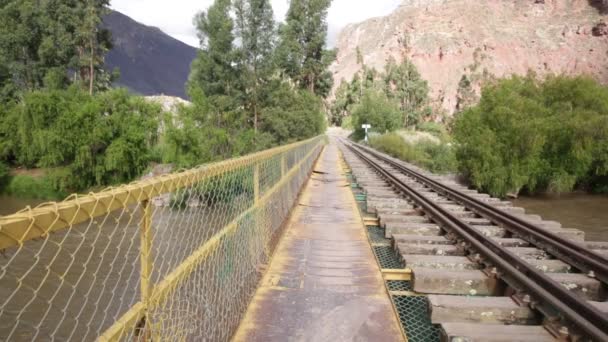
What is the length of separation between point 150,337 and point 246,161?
8.40 ft

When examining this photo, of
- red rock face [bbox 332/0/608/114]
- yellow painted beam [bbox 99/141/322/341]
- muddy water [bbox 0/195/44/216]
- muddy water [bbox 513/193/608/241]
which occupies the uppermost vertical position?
red rock face [bbox 332/0/608/114]

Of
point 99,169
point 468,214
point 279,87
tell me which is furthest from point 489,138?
point 99,169

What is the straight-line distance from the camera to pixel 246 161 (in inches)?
181

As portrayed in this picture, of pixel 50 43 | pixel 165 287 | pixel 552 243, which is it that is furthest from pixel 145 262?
pixel 50 43

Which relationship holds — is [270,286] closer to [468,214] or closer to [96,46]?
[468,214]

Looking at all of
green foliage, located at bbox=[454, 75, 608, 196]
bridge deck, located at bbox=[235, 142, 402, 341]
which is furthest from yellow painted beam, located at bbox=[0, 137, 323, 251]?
green foliage, located at bbox=[454, 75, 608, 196]

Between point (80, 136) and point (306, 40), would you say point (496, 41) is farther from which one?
point (80, 136)

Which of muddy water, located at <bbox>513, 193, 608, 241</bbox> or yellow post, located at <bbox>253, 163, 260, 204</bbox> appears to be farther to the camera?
muddy water, located at <bbox>513, 193, 608, 241</bbox>

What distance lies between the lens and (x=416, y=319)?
3955 mm

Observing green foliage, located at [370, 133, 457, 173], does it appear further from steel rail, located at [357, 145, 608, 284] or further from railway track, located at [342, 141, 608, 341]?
railway track, located at [342, 141, 608, 341]

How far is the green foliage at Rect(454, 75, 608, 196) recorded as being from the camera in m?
23.9

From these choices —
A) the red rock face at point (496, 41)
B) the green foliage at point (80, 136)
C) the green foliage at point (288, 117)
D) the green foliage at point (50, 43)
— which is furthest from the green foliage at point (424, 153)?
the red rock face at point (496, 41)

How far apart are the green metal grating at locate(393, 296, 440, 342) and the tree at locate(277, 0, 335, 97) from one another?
48738mm

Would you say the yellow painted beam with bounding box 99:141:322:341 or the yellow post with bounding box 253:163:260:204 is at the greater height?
the yellow post with bounding box 253:163:260:204
